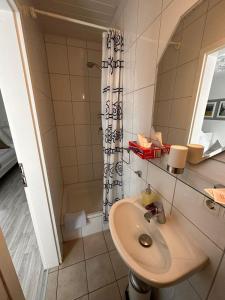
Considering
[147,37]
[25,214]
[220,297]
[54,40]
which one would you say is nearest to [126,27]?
[147,37]

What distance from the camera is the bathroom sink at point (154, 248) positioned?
52cm

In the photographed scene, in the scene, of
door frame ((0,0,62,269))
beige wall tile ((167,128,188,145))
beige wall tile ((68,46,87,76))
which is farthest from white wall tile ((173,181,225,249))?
beige wall tile ((68,46,87,76))

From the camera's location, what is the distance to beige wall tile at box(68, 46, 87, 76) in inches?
70.5

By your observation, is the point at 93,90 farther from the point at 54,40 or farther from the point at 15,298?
the point at 15,298

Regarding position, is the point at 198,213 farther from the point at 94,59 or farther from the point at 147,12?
the point at 94,59

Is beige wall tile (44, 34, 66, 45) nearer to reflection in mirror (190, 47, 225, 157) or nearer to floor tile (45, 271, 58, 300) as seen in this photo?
reflection in mirror (190, 47, 225, 157)

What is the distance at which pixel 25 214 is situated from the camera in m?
1.91

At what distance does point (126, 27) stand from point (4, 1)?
2.77ft

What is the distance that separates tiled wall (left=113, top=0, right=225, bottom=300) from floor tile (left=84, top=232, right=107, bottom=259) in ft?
2.25

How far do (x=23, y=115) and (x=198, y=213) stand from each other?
3.58ft

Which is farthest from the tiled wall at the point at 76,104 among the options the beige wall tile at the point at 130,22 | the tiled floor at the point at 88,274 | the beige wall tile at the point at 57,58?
the tiled floor at the point at 88,274

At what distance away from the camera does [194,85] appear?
2.06 feet

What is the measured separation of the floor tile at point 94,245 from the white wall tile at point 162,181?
102cm

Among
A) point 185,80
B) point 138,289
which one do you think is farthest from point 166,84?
point 138,289
